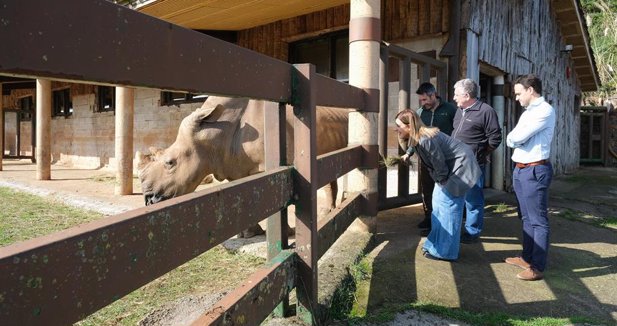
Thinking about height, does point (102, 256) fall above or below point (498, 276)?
above

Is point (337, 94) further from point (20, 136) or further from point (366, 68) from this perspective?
point (20, 136)

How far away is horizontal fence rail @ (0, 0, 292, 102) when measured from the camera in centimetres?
89

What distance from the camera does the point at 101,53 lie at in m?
1.07

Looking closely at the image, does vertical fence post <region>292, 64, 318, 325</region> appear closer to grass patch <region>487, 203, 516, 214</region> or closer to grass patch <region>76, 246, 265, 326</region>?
grass patch <region>76, 246, 265, 326</region>

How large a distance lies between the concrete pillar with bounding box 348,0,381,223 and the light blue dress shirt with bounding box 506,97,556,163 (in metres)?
1.27

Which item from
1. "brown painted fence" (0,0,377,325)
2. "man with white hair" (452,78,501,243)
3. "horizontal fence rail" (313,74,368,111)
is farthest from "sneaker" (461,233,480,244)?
"brown painted fence" (0,0,377,325)

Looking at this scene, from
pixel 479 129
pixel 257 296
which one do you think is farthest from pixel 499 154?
pixel 257 296

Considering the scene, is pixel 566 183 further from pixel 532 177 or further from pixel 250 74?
pixel 250 74

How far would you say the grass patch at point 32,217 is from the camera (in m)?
4.77

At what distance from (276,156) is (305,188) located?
228mm

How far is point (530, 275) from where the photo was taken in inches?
137

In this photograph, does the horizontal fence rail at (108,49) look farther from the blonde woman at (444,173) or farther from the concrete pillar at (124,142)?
the concrete pillar at (124,142)

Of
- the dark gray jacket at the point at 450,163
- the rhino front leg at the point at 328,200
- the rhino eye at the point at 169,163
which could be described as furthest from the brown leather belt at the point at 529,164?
the rhino eye at the point at 169,163

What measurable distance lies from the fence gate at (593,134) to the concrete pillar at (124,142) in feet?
55.2
